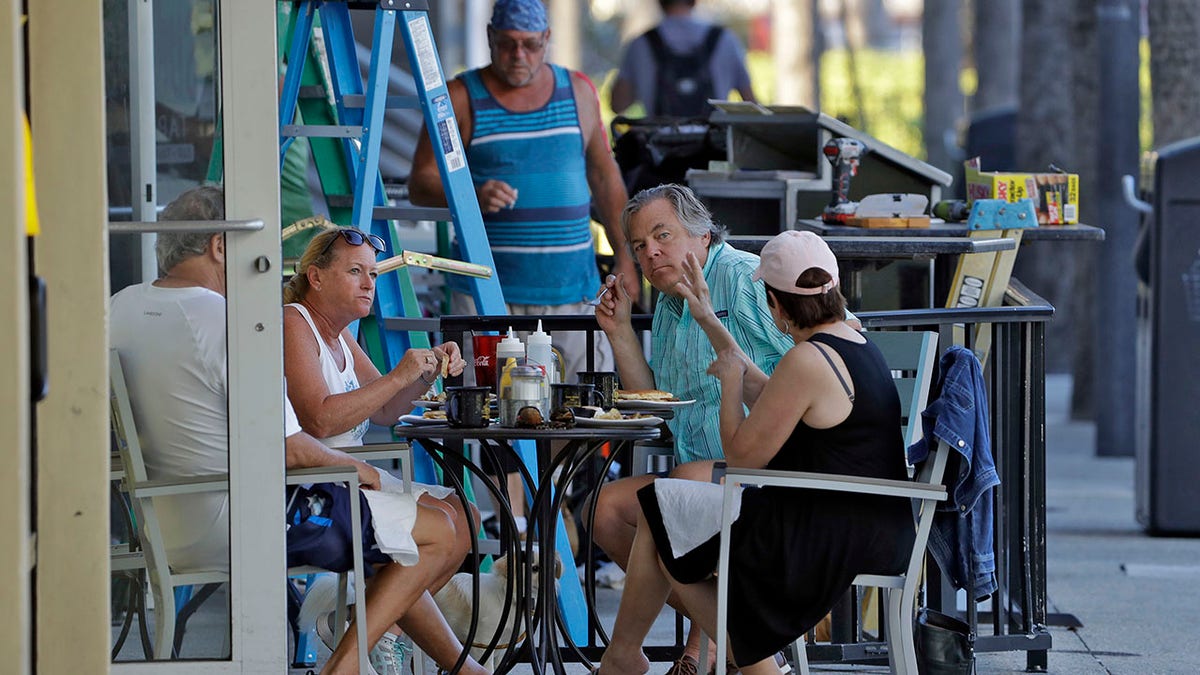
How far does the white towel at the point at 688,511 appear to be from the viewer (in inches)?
174

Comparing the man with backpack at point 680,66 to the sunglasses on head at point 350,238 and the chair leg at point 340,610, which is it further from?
the chair leg at point 340,610

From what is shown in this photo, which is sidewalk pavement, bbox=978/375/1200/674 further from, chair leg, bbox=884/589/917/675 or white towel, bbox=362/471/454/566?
white towel, bbox=362/471/454/566

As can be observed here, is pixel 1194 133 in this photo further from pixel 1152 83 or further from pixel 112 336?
pixel 112 336

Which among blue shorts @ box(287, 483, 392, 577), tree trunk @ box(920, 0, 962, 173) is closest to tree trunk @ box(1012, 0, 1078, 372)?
tree trunk @ box(920, 0, 962, 173)

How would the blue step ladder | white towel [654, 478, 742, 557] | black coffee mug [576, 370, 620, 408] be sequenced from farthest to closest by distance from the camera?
the blue step ladder → black coffee mug [576, 370, 620, 408] → white towel [654, 478, 742, 557]

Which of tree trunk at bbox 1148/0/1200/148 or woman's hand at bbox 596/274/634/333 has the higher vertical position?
tree trunk at bbox 1148/0/1200/148

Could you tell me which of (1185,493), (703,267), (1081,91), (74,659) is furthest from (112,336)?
(1081,91)

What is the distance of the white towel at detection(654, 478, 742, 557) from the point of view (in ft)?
14.5

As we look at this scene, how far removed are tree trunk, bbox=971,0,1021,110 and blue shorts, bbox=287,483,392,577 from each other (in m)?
15.1

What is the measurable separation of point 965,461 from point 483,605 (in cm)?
139

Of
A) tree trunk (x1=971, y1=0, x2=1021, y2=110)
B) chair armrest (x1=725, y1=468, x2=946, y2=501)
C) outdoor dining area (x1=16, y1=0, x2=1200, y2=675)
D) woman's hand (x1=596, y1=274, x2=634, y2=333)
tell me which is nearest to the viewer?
outdoor dining area (x1=16, y1=0, x2=1200, y2=675)

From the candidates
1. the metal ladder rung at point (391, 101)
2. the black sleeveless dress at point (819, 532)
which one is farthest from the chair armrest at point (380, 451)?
the metal ladder rung at point (391, 101)

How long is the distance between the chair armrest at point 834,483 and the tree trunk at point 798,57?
812 inches

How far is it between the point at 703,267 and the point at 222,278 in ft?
4.54
